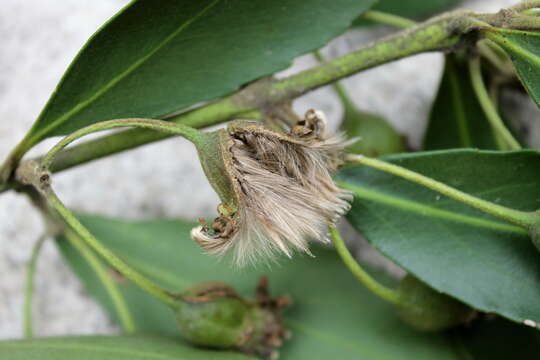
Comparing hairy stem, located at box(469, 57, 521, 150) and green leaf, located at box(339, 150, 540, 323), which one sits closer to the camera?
green leaf, located at box(339, 150, 540, 323)

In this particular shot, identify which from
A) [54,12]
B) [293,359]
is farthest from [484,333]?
[54,12]

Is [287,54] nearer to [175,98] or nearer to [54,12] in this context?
[175,98]

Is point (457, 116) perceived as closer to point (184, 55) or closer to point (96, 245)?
point (184, 55)

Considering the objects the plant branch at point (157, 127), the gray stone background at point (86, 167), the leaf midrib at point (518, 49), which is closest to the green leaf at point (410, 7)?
the gray stone background at point (86, 167)

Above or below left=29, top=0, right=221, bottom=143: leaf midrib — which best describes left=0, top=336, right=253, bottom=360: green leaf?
below

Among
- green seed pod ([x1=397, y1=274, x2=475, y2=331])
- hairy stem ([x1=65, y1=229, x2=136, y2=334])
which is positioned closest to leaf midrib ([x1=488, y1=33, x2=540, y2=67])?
green seed pod ([x1=397, y1=274, x2=475, y2=331])

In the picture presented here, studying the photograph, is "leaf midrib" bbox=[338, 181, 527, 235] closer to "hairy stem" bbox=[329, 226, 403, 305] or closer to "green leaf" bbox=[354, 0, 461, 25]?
"hairy stem" bbox=[329, 226, 403, 305]

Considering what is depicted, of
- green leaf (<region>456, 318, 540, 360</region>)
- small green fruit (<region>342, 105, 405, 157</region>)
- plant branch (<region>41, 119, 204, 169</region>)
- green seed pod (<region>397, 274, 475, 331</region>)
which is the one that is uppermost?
plant branch (<region>41, 119, 204, 169</region>)
